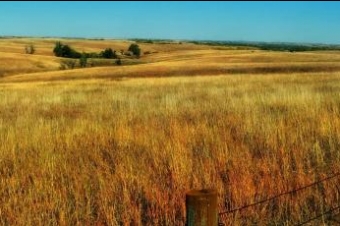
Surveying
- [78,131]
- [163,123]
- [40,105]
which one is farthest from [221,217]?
[40,105]

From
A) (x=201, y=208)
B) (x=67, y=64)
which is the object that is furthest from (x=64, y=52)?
(x=201, y=208)

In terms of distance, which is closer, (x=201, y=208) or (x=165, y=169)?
(x=201, y=208)

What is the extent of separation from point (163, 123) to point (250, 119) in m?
1.74

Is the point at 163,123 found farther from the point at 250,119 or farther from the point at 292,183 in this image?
the point at 292,183

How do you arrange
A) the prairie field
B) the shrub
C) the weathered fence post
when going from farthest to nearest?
the shrub < the prairie field < the weathered fence post

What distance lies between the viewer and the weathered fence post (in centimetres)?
336

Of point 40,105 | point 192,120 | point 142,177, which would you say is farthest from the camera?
point 40,105

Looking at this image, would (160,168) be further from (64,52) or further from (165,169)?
(64,52)

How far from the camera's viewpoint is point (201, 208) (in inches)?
133

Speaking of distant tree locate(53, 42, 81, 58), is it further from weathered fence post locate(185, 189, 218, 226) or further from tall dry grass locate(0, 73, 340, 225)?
weathered fence post locate(185, 189, 218, 226)

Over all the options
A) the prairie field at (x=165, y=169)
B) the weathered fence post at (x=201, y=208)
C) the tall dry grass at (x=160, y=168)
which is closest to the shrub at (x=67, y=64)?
the prairie field at (x=165, y=169)

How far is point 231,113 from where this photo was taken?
1260 centimetres

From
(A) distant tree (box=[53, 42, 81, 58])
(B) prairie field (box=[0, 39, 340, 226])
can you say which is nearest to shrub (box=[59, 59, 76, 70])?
(A) distant tree (box=[53, 42, 81, 58])

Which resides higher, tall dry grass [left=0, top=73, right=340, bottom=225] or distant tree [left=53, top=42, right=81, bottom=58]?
tall dry grass [left=0, top=73, right=340, bottom=225]
